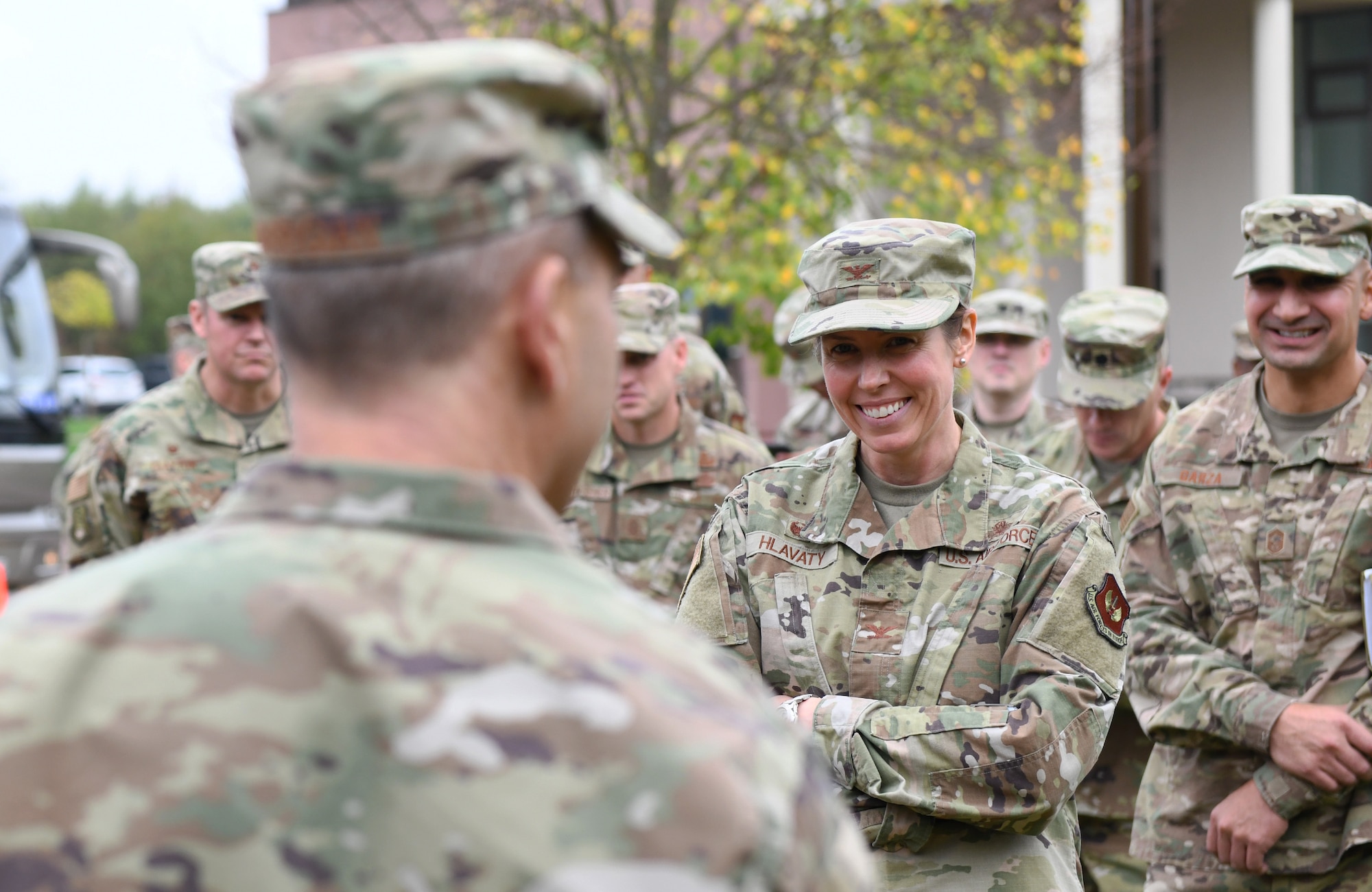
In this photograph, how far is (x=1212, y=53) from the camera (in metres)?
17.1

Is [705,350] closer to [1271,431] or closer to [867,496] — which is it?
[1271,431]

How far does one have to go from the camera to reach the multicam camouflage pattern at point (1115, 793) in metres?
5.10

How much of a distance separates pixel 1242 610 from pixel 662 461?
8.21 feet

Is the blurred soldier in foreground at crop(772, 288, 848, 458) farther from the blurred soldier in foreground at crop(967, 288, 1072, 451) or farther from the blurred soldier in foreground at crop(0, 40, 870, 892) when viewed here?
the blurred soldier in foreground at crop(0, 40, 870, 892)

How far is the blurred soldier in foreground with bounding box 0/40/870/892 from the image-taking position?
46.5 inches

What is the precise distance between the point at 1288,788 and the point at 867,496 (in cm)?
155

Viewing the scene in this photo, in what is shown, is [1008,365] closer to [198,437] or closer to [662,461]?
[662,461]

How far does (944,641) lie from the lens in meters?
2.91

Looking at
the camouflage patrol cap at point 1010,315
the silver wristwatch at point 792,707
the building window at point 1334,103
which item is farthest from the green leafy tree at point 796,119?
the silver wristwatch at point 792,707

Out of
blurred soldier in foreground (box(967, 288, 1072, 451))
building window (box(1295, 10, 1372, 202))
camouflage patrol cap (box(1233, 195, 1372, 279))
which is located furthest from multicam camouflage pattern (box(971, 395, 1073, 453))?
building window (box(1295, 10, 1372, 202))

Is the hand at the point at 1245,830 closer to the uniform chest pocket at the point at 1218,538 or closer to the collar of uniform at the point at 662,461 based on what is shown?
the uniform chest pocket at the point at 1218,538

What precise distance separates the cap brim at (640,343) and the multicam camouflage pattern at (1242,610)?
2040mm

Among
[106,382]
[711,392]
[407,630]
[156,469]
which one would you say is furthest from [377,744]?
[106,382]

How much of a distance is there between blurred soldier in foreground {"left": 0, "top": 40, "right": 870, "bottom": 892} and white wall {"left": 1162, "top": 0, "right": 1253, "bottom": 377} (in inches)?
649
